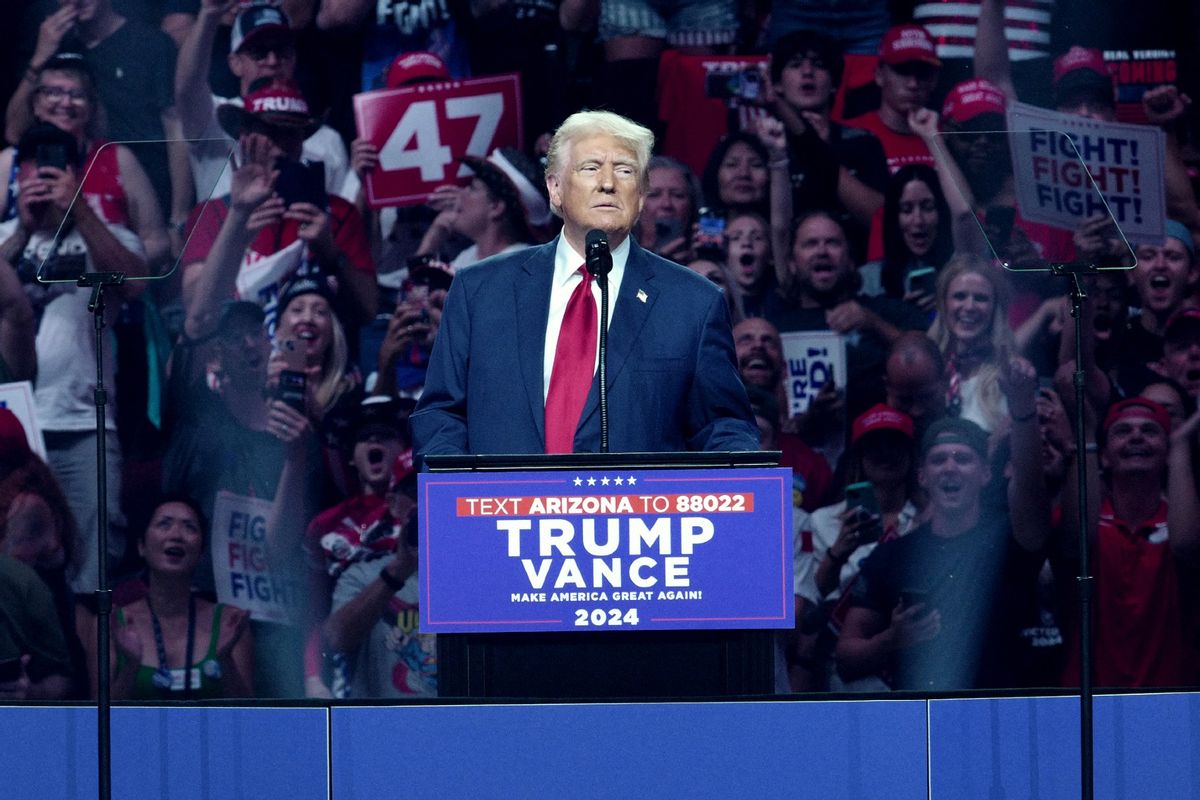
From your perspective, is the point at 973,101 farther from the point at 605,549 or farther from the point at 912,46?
the point at 605,549

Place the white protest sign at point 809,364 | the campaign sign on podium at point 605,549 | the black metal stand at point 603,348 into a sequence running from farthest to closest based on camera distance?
1. the white protest sign at point 809,364
2. the black metal stand at point 603,348
3. the campaign sign on podium at point 605,549

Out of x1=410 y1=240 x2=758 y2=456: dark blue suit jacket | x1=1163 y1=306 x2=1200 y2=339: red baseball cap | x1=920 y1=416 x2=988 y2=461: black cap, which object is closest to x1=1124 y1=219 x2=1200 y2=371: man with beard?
x1=1163 y1=306 x2=1200 y2=339: red baseball cap

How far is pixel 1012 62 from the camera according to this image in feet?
16.6

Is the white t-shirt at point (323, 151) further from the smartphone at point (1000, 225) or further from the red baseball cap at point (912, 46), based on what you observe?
the smartphone at point (1000, 225)

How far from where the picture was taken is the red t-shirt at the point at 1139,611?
16.2 feet

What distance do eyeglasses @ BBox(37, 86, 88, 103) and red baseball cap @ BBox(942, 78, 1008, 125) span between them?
2.74 meters

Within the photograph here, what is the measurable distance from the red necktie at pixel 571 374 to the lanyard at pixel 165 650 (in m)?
2.87

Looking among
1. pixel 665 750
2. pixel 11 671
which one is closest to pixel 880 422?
pixel 11 671

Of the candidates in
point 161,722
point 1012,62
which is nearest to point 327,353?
point 1012,62

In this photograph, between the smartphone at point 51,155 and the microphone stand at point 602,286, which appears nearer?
the microphone stand at point 602,286

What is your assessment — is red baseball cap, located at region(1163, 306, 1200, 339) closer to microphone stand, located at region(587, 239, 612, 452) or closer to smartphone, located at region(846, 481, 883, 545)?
smartphone, located at region(846, 481, 883, 545)

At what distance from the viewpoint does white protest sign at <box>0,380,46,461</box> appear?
5.07 metres

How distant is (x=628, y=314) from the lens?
245cm

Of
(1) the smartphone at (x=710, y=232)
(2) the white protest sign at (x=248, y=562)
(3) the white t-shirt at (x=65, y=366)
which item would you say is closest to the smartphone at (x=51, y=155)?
(3) the white t-shirt at (x=65, y=366)
